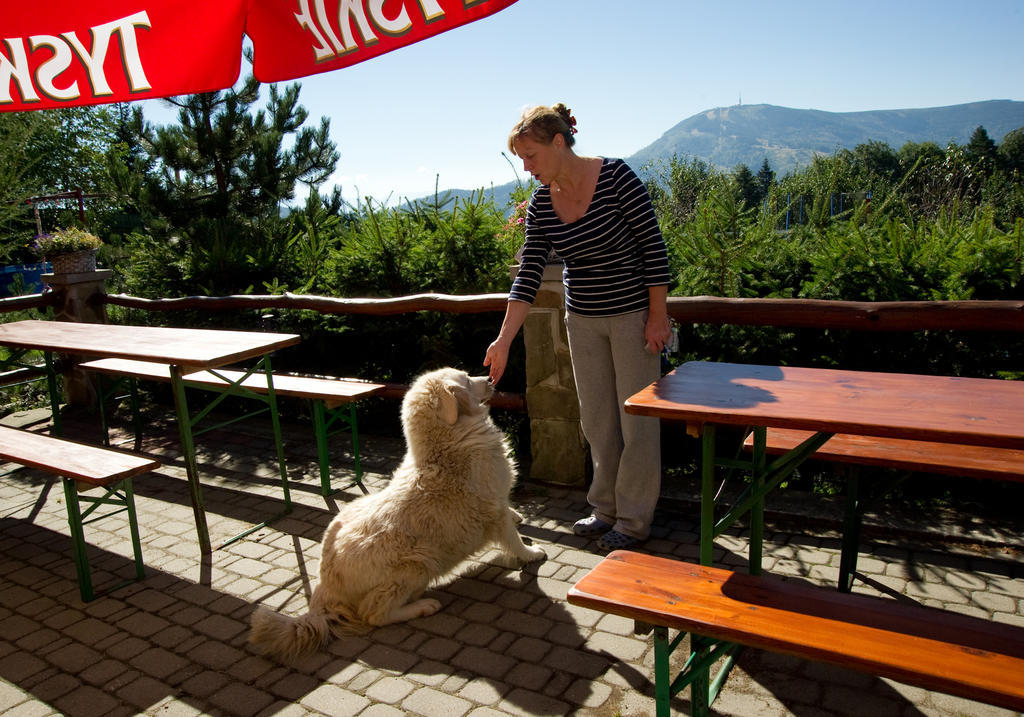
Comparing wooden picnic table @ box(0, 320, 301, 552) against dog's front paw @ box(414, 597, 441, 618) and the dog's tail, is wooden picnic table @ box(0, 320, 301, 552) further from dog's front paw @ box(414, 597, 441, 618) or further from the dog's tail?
dog's front paw @ box(414, 597, 441, 618)

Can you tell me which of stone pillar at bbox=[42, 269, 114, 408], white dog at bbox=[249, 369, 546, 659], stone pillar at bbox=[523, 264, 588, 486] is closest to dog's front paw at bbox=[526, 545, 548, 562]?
white dog at bbox=[249, 369, 546, 659]

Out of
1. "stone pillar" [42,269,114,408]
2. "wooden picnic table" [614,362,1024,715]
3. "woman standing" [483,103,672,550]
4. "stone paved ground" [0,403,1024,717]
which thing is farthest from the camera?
"stone pillar" [42,269,114,408]

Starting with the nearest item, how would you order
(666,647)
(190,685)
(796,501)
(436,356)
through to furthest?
(666,647) < (190,685) < (796,501) < (436,356)

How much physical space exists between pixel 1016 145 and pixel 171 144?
97.4 meters

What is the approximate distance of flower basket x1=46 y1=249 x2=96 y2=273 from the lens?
735 cm

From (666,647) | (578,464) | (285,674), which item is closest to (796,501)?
(578,464)

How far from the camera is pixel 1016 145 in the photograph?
8056 cm

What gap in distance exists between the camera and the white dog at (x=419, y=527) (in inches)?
127

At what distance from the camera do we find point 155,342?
15.5 feet

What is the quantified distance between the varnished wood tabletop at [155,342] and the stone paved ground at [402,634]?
122 centimetres

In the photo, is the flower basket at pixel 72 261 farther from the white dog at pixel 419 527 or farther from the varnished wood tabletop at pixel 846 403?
the varnished wood tabletop at pixel 846 403

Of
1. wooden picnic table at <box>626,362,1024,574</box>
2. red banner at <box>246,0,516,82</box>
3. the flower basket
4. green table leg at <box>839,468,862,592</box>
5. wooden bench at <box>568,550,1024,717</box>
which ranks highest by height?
red banner at <box>246,0,516,82</box>

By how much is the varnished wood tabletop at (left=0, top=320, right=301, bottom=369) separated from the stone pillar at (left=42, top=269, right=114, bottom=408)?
1.52 metres

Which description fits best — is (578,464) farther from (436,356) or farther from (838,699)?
(838,699)
